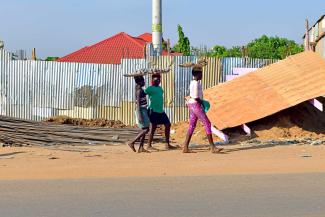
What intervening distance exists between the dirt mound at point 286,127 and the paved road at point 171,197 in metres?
4.32

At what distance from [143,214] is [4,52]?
10817mm

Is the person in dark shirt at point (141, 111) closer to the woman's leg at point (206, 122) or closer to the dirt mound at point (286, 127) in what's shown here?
the woman's leg at point (206, 122)

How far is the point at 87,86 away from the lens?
15.5 m

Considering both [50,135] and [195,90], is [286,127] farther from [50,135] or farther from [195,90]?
[50,135]

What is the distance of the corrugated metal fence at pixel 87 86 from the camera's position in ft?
50.4

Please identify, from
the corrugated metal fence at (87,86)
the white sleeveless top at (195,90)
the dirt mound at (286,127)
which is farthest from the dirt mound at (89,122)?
the white sleeveless top at (195,90)

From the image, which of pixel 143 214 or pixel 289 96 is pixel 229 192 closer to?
pixel 143 214

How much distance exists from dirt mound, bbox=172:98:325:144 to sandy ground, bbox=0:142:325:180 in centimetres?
124

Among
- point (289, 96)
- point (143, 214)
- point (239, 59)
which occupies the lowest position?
point (143, 214)

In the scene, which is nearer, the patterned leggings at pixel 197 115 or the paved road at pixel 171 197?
the paved road at pixel 171 197

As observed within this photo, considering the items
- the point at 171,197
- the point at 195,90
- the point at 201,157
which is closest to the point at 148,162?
the point at 201,157

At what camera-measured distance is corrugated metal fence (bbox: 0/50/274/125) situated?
15.4 m

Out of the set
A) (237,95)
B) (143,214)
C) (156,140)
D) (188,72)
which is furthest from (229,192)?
(188,72)

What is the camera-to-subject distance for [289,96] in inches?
493
